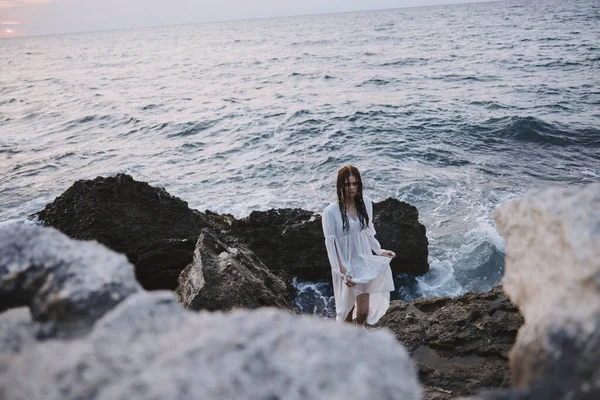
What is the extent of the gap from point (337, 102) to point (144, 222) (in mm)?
16815

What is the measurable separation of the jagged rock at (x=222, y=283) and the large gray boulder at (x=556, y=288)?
325 cm

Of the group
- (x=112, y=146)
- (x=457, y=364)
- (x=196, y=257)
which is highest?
(x=196, y=257)

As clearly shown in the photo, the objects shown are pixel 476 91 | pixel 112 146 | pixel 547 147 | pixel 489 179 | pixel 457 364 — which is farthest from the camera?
pixel 476 91

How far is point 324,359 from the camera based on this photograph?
1.18 meters

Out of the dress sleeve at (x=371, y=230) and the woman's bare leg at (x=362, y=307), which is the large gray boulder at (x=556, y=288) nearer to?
the dress sleeve at (x=371, y=230)

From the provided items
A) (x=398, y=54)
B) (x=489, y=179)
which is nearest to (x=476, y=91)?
(x=489, y=179)

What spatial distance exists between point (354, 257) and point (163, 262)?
3136 mm

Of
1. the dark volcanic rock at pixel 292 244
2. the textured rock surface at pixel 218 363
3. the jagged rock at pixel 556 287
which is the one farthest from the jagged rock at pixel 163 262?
the jagged rock at pixel 556 287

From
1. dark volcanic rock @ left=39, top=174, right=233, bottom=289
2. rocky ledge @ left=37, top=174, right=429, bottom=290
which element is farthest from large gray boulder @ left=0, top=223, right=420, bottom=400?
rocky ledge @ left=37, top=174, right=429, bottom=290

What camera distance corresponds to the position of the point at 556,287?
144 centimetres

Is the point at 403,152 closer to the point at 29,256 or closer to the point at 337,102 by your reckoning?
the point at 337,102

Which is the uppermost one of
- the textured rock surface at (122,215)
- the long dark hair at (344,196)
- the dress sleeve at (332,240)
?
the long dark hair at (344,196)

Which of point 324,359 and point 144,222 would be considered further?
point 144,222

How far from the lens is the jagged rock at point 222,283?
14.9 ft
